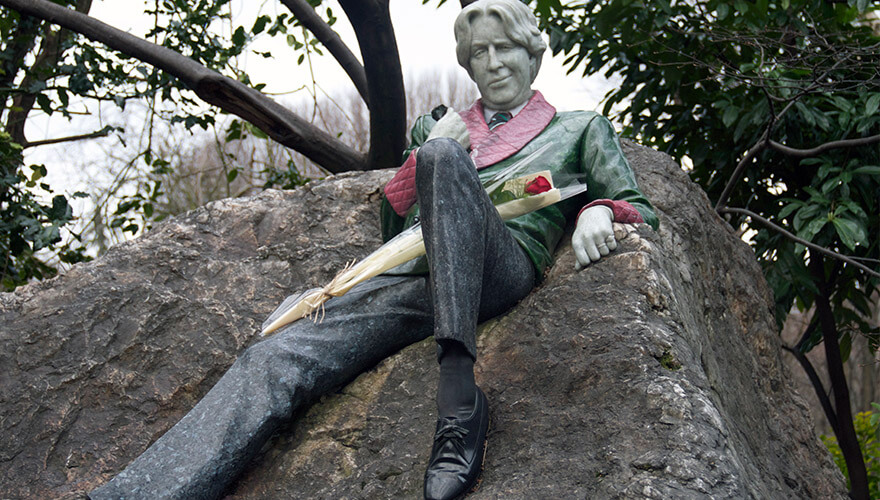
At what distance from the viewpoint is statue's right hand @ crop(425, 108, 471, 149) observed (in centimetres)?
312

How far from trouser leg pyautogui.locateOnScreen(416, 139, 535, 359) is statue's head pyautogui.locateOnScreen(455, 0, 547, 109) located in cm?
71

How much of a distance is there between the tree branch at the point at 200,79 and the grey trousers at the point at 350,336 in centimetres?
206

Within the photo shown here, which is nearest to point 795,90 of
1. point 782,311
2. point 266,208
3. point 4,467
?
point 782,311

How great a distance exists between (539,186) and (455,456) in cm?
98

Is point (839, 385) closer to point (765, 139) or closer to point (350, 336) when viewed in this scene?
point (765, 139)

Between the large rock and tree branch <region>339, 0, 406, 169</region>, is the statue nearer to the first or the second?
the large rock

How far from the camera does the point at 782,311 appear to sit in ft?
16.9

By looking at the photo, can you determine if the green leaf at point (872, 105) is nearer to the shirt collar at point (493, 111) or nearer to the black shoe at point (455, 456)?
the shirt collar at point (493, 111)

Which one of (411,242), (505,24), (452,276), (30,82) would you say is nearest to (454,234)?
(452,276)

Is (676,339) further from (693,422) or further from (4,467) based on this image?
(4,467)

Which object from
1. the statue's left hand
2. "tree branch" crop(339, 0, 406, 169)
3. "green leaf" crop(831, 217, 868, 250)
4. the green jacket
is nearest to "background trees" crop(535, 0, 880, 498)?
"green leaf" crop(831, 217, 868, 250)

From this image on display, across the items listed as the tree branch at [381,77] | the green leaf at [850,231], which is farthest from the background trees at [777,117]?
the tree branch at [381,77]

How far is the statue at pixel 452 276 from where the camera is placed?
93.7 inches

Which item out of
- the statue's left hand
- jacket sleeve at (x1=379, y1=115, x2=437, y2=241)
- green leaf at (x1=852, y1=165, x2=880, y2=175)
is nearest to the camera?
the statue's left hand
